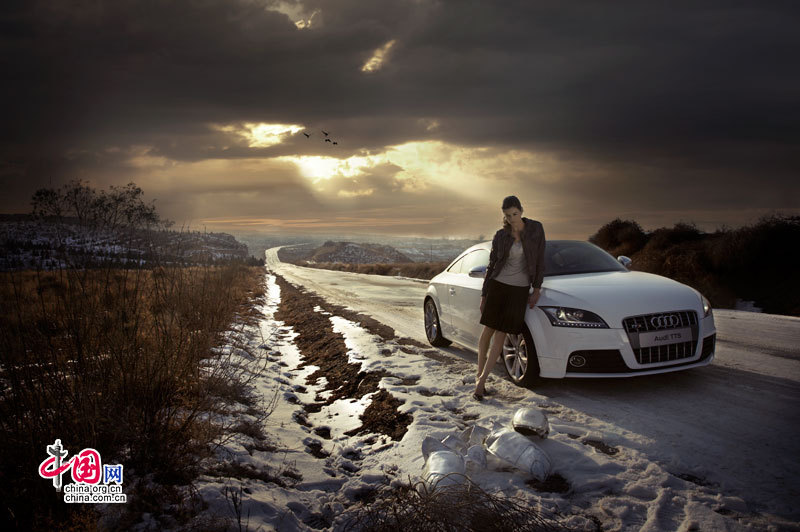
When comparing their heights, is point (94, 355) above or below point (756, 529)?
above

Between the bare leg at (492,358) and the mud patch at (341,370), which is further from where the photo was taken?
the bare leg at (492,358)

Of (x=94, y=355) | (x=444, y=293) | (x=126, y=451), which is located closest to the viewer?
(x=126, y=451)

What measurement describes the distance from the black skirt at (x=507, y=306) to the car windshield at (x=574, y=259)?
3.71ft

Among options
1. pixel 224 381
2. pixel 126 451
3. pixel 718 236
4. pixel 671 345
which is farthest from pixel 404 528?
pixel 718 236

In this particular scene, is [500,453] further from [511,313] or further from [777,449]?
[777,449]

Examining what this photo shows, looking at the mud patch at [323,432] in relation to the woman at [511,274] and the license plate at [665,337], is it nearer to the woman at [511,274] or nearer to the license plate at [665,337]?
the woman at [511,274]

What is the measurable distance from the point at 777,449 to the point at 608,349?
148cm

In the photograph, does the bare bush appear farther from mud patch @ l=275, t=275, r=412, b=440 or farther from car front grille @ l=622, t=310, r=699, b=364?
car front grille @ l=622, t=310, r=699, b=364

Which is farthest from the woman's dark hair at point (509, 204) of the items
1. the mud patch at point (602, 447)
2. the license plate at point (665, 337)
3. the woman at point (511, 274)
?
the mud patch at point (602, 447)

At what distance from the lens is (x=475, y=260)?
6.70 metres

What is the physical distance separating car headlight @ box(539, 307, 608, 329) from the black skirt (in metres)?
0.30

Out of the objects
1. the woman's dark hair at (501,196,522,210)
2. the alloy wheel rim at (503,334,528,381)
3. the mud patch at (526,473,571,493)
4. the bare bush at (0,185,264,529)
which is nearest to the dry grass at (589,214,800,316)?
the alloy wheel rim at (503,334,528,381)

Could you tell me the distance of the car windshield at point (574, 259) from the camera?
593 centimetres

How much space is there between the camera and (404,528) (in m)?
2.42
